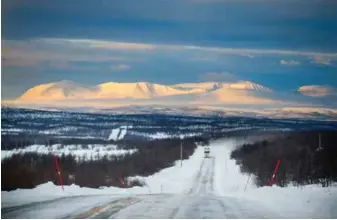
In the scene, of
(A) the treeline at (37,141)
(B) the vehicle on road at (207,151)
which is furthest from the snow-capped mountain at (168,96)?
(B) the vehicle on road at (207,151)

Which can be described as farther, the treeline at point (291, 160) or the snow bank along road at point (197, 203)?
the treeline at point (291, 160)

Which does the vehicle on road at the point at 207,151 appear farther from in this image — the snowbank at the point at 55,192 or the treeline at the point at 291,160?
the snowbank at the point at 55,192

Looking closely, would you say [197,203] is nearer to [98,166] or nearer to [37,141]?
[98,166]

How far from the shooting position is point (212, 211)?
6.88 m

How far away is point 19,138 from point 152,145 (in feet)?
3.73

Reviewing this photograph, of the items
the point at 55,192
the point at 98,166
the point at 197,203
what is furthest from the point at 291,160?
the point at 55,192

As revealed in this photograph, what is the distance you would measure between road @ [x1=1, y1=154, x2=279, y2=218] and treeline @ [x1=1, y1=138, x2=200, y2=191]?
162 mm

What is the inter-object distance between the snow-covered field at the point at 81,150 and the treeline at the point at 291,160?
102cm

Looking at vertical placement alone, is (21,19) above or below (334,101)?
above

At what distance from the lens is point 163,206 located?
6.94 metres

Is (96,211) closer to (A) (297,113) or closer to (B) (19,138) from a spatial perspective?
(B) (19,138)

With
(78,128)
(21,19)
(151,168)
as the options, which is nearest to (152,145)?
(151,168)

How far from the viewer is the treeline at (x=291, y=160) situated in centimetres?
699

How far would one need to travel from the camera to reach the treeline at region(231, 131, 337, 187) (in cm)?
699
